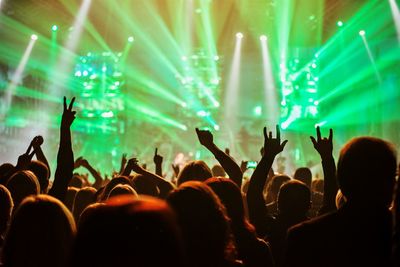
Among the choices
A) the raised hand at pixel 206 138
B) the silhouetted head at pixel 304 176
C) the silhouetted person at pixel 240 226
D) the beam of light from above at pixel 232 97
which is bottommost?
the silhouetted person at pixel 240 226

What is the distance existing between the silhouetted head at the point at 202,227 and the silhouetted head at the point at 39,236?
56 centimetres

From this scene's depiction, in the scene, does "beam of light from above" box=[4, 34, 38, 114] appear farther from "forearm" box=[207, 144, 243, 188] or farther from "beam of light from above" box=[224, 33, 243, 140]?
"forearm" box=[207, 144, 243, 188]

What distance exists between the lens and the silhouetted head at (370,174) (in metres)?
2.19

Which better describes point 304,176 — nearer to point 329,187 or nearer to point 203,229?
point 329,187

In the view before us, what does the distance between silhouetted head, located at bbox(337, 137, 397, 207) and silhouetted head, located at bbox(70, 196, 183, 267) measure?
111 centimetres

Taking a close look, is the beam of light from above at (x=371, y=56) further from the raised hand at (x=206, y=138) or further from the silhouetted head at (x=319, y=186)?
the raised hand at (x=206, y=138)

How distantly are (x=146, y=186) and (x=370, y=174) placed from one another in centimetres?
286

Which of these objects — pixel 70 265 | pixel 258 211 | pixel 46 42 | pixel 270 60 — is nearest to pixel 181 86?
pixel 270 60

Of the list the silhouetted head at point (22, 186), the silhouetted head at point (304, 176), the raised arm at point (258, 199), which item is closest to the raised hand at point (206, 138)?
the raised arm at point (258, 199)

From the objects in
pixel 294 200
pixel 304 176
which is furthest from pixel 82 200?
pixel 304 176

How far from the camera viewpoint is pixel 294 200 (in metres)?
3.43

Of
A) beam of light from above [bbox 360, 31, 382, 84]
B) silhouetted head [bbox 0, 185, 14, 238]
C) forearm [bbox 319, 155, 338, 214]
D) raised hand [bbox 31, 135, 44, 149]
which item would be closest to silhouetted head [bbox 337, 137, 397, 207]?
forearm [bbox 319, 155, 338, 214]

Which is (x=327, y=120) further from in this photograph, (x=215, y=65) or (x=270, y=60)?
(x=215, y=65)

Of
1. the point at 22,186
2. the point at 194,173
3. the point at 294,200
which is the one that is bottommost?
the point at 294,200
